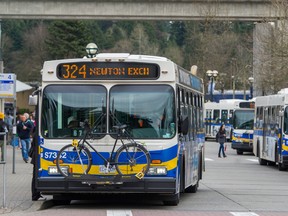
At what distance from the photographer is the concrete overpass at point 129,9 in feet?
184

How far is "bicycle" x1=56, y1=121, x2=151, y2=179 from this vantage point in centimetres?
1681

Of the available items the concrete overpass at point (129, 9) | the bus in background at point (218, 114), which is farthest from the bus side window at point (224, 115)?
the concrete overpass at point (129, 9)

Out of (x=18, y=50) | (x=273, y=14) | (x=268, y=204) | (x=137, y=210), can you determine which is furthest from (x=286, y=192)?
(x=18, y=50)

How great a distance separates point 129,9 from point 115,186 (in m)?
40.9

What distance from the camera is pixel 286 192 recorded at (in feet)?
76.7

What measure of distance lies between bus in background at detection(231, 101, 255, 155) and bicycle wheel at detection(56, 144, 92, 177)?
30641 mm

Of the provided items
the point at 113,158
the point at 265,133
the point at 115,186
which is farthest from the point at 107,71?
the point at 265,133

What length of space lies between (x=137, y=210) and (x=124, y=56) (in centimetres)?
285

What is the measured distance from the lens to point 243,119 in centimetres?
4909

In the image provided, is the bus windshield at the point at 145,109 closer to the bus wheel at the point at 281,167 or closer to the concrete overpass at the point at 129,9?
the bus wheel at the point at 281,167

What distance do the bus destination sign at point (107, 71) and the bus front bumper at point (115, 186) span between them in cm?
189

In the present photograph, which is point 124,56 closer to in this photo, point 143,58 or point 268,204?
point 143,58

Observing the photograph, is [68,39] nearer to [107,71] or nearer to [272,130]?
[272,130]

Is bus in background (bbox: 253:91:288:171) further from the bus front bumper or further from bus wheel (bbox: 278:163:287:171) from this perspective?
the bus front bumper
